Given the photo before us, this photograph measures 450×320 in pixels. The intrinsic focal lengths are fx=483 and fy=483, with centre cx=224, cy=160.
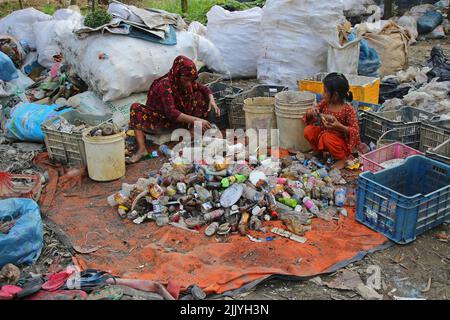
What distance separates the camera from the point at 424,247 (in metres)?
3.30

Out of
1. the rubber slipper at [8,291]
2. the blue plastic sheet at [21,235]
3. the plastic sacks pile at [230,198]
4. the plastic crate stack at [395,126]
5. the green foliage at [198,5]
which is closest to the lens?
the rubber slipper at [8,291]

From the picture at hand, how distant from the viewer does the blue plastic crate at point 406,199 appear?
320 centimetres

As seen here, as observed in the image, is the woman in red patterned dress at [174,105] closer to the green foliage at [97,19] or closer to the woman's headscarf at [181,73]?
the woman's headscarf at [181,73]

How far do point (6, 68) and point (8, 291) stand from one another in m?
4.24

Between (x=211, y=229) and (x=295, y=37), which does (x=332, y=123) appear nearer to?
(x=211, y=229)

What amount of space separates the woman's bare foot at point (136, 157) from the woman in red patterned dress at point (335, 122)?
1651 millimetres

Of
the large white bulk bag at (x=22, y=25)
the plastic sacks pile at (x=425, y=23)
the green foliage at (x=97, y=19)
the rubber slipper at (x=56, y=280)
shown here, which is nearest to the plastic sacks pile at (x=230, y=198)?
the rubber slipper at (x=56, y=280)

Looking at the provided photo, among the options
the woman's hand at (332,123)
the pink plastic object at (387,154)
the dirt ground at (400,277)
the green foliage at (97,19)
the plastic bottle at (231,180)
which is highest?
the green foliage at (97,19)

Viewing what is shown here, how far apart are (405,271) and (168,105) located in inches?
106

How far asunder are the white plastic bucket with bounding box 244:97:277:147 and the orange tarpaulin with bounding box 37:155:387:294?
1.52m

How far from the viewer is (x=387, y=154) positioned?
407cm

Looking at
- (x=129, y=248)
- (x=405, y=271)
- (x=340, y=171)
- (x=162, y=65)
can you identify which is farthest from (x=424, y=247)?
(x=162, y=65)

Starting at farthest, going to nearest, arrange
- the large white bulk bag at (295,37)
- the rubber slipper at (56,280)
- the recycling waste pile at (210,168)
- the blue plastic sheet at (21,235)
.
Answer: the large white bulk bag at (295,37) → the recycling waste pile at (210,168) → the blue plastic sheet at (21,235) → the rubber slipper at (56,280)

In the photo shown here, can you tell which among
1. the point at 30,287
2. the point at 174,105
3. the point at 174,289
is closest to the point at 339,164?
the point at 174,105
